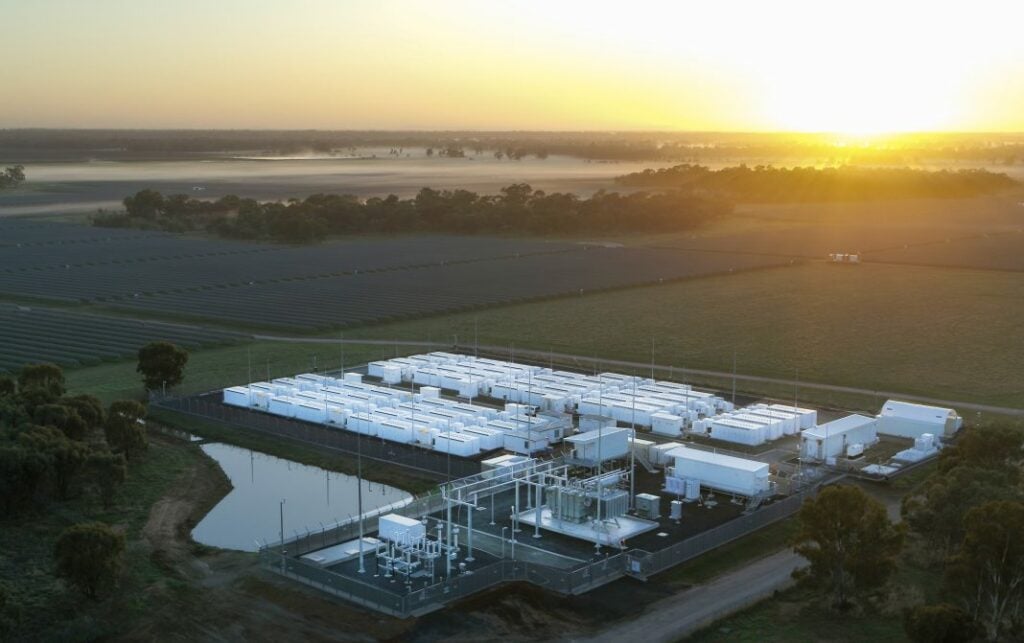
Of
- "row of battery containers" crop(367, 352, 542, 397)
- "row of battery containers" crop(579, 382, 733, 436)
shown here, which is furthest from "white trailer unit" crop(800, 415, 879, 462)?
"row of battery containers" crop(367, 352, 542, 397)

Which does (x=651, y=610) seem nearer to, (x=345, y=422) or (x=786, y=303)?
(x=345, y=422)

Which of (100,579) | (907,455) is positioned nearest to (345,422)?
(100,579)

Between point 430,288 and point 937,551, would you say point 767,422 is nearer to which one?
point 937,551

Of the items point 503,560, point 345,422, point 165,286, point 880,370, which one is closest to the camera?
point 503,560

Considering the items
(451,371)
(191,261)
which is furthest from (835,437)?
(191,261)

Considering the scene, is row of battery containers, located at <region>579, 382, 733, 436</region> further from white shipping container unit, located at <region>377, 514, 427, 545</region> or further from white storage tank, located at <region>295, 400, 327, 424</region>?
white shipping container unit, located at <region>377, 514, 427, 545</region>

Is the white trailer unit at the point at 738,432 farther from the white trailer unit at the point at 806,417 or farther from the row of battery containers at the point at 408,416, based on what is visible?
the row of battery containers at the point at 408,416
